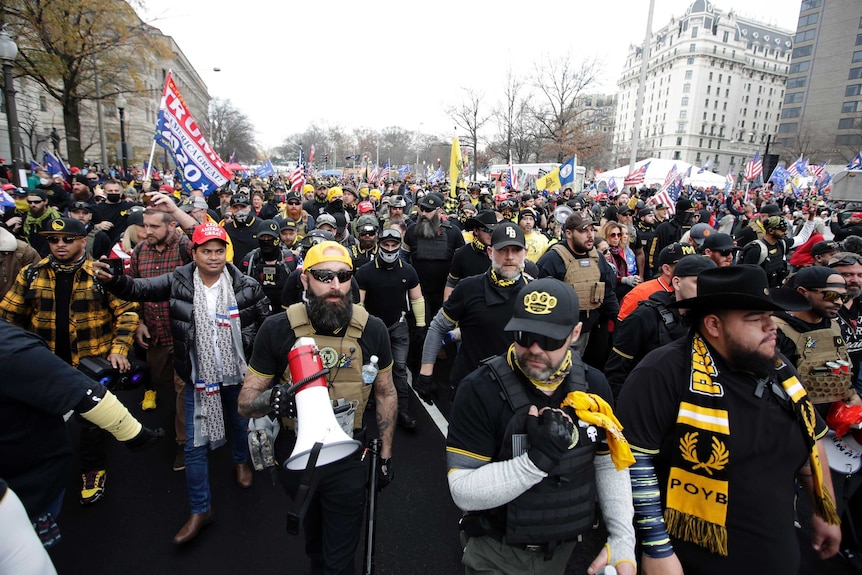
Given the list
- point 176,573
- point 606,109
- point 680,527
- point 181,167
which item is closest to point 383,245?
point 176,573

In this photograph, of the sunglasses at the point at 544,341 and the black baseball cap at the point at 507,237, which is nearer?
the sunglasses at the point at 544,341

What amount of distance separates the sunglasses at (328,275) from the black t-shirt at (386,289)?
241 cm

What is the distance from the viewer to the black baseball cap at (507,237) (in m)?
3.74

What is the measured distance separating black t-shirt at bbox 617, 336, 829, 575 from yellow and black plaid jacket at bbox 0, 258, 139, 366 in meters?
3.84

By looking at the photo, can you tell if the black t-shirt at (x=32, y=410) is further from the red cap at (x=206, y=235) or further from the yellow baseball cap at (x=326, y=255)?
the red cap at (x=206, y=235)

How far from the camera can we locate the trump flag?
759cm

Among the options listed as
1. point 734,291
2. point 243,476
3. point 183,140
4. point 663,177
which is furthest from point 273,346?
point 663,177

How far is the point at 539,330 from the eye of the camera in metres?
1.97

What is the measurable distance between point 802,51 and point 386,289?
365ft

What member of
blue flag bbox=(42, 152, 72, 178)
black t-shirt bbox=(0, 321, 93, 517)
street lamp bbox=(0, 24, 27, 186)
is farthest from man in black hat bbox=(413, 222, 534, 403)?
blue flag bbox=(42, 152, 72, 178)

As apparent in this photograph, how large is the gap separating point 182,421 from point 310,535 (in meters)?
2.24

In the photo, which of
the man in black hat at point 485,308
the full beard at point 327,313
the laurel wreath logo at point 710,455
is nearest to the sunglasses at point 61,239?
the full beard at point 327,313

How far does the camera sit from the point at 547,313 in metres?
2.02

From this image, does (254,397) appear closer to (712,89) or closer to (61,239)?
(61,239)
